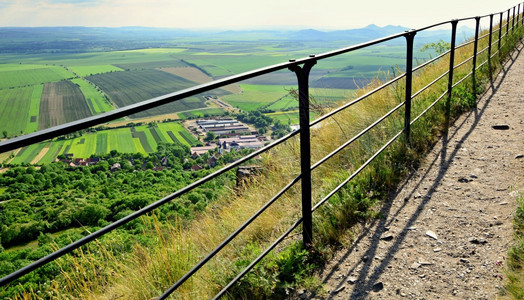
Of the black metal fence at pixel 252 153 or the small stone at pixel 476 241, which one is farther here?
the small stone at pixel 476 241

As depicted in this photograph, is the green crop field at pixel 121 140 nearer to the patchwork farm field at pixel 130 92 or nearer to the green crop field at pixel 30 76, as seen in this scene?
the patchwork farm field at pixel 130 92

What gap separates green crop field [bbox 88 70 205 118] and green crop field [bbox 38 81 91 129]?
4696 mm

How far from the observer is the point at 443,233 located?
338 cm

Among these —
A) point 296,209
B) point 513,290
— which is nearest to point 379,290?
point 513,290

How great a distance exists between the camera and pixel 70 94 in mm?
71188

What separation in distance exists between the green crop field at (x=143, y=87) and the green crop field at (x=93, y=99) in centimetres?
156

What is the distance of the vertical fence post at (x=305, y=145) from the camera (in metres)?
2.68

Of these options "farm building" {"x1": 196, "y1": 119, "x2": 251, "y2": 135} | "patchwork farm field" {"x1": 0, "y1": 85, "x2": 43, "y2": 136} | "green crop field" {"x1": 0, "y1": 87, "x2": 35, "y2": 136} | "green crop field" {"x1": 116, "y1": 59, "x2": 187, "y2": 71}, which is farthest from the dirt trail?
"green crop field" {"x1": 116, "y1": 59, "x2": 187, "y2": 71}

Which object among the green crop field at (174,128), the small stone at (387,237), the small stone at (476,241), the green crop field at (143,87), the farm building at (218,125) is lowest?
the green crop field at (174,128)

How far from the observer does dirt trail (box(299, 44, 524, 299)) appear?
9.09 ft

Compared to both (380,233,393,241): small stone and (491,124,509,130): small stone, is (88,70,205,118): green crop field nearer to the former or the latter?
(491,124,509,130): small stone

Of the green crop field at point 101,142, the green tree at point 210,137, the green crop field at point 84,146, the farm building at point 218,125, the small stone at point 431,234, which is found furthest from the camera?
the farm building at point 218,125

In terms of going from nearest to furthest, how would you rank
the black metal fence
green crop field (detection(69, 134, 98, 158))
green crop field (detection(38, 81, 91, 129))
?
the black metal fence < green crop field (detection(69, 134, 98, 158)) < green crop field (detection(38, 81, 91, 129))

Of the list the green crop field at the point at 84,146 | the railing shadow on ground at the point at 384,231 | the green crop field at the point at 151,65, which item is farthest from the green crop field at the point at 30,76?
the railing shadow on ground at the point at 384,231
